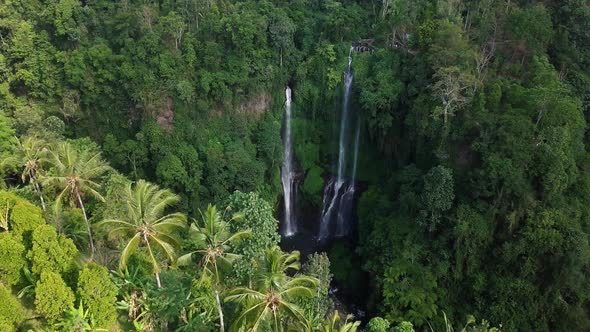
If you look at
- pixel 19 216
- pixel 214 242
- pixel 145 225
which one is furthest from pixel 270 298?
pixel 19 216

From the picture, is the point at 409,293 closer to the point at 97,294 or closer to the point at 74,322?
the point at 97,294

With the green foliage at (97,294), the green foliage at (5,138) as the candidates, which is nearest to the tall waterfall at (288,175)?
the green foliage at (5,138)

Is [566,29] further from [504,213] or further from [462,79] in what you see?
[504,213]

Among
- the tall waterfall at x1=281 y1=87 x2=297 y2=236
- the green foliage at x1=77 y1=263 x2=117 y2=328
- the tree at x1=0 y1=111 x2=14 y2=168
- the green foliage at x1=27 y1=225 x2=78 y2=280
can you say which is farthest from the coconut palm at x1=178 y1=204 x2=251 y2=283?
the tall waterfall at x1=281 y1=87 x2=297 y2=236

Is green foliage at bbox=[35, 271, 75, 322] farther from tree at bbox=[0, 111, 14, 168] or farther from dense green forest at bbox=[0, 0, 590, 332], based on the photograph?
tree at bbox=[0, 111, 14, 168]

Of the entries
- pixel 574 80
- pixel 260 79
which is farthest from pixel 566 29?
pixel 260 79

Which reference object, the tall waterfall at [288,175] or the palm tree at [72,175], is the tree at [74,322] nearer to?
the palm tree at [72,175]
